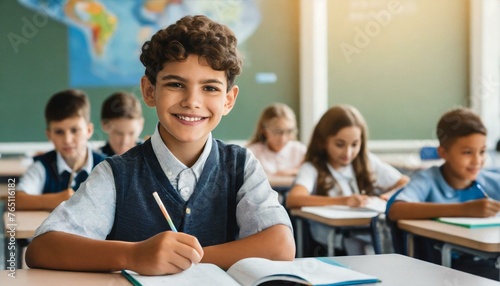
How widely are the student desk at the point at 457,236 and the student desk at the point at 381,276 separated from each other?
2.19 feet

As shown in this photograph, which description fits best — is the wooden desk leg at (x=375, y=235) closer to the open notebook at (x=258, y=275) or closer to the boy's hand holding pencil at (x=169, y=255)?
the open notebook at (x=258, y=275)

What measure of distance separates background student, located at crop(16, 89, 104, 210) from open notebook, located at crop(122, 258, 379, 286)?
1693 millimetres

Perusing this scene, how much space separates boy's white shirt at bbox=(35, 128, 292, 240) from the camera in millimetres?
1414

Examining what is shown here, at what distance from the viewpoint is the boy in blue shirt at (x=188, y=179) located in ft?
4.75

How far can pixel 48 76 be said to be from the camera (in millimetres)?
5301

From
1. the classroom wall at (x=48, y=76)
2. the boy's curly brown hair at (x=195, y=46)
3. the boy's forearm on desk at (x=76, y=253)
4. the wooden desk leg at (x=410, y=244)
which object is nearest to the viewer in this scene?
the boy's forearm on desk at (x=76, y=253)

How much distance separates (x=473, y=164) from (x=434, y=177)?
17cm

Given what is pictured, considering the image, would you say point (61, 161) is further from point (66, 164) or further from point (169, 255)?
point (169, 255)

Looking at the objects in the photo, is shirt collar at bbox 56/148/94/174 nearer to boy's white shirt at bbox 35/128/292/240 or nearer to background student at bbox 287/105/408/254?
background student at bbox 287/105/408/254

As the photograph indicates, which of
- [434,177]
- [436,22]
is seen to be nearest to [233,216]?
[434,177]

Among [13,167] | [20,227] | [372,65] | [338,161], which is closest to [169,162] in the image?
[20,227]

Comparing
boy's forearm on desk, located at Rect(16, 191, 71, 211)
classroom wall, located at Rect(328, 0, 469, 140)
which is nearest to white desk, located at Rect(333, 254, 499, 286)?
boy's forearm on desk, located at Rect(16, 191, 71, 211)

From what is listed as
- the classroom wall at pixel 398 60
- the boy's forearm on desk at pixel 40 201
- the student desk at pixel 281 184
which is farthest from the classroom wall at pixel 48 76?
the boy's forearm on desk at pixel 40 201

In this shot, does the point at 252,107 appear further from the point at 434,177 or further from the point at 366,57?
the point at 434,177
